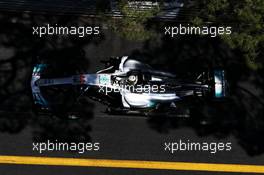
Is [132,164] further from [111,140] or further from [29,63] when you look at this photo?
[29,63]

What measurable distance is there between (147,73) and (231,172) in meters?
3.00

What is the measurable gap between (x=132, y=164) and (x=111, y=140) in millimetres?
736

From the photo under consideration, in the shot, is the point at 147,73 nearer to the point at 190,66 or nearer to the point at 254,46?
the point at 190,66

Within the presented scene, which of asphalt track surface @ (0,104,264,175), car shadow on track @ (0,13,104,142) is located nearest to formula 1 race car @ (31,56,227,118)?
car shadow on track @ (0,13,104,142)

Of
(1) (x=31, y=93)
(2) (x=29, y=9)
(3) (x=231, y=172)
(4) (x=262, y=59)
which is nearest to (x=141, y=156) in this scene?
(3) (x=231, y=172)

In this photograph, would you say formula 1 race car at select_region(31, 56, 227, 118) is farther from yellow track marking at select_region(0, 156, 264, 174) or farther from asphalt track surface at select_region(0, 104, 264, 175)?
yellow track marking at select_region(0, 156, 264, 174)

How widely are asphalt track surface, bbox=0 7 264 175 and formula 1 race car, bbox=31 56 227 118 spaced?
0.28 meters

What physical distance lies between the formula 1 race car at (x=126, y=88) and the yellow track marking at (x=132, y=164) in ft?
3.64

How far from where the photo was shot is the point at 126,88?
1100 centimetres

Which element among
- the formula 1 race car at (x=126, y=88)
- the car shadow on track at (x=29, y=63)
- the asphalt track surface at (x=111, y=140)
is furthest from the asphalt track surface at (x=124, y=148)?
the formula 1 race car at (x=126, y=88)

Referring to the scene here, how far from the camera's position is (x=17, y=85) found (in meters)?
11.0

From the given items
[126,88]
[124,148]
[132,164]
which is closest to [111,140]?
[124,148]

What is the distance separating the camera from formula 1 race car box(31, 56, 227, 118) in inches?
429

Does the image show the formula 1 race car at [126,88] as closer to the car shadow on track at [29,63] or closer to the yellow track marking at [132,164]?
the car shadow on track at [29,63]
